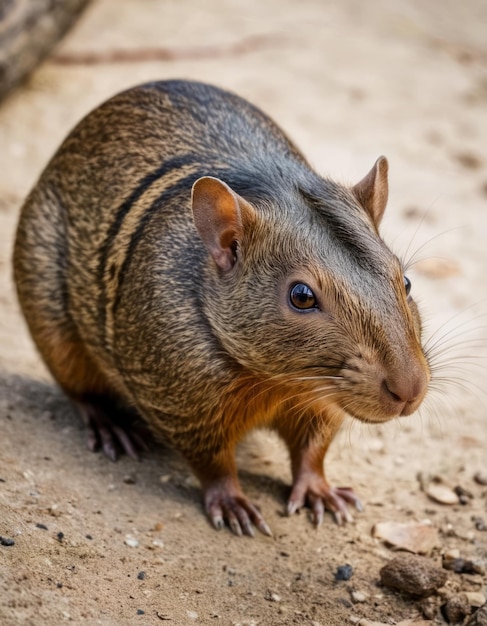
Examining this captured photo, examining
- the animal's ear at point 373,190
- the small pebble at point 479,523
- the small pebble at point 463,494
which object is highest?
the animal's ear at point 373,190

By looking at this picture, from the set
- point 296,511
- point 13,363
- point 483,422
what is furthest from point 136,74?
point 296,511

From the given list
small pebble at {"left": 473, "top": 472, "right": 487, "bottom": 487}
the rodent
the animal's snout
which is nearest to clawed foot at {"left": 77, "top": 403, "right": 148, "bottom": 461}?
the rodent

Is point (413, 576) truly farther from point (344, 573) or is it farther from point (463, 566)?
point (463, 566)

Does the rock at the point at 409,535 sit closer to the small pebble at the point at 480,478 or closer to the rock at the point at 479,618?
the small pebble at the point at 480,478

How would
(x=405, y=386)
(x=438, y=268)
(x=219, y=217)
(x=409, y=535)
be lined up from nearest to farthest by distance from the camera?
1. (x=405, y=386)
2. (x=219, y=217)
3. (x=409, y=535)
4. (x=438, y=268)

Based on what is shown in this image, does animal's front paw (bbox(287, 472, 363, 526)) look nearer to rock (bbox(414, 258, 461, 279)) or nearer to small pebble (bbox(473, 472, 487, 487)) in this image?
small pebble (bbox(473, 472, 487, 487))

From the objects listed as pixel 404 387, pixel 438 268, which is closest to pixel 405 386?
pixel 404 387

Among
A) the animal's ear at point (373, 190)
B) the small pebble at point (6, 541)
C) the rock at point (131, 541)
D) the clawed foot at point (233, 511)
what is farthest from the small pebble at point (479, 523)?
the small pebble at point (6, 541)
